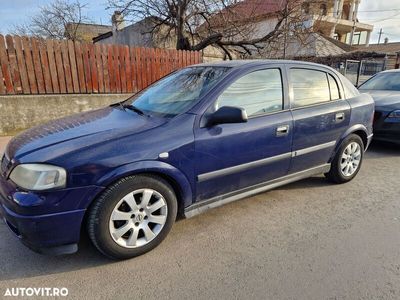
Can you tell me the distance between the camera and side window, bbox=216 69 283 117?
264 cm

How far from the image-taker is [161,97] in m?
2.96

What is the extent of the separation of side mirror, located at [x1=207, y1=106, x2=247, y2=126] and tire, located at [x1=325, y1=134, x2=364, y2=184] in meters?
1.87

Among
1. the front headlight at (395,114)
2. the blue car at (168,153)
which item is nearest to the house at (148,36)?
the front headlight at (395,114)

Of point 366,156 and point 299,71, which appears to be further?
point 366,156

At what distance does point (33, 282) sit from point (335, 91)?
3.71 metres

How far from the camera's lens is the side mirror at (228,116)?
2.33m

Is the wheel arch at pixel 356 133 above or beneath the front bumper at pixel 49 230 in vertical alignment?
above

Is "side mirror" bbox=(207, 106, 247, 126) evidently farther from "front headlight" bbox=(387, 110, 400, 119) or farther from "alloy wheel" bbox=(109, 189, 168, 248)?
"front headlight" bbox=(387, 110, 400, 119)

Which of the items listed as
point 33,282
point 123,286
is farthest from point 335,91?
point 33,282

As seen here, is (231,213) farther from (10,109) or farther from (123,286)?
(10,109)

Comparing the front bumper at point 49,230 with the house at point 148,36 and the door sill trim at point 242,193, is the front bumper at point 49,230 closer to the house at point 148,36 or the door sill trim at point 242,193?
the door sill trim at point 242,193

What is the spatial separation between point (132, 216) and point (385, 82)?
6549 millimetres

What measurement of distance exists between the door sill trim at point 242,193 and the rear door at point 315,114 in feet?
0.24

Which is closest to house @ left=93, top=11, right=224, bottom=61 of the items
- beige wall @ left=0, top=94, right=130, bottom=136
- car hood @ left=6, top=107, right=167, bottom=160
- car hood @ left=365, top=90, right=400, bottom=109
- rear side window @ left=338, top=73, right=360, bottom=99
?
beige wall @ left=0, top=94, right=130, bottom=136
